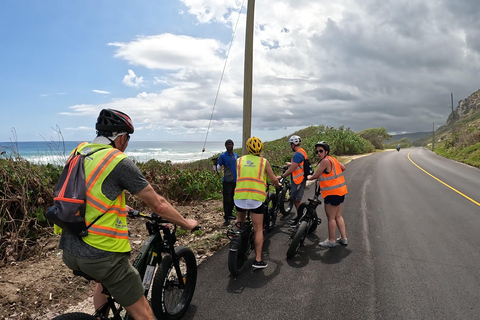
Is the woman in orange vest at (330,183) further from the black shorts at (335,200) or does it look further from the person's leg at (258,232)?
the person's leg at (258,232)

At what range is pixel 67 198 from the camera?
209 cm

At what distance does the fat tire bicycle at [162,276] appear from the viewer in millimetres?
2922

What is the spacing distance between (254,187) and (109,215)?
2.82 metres

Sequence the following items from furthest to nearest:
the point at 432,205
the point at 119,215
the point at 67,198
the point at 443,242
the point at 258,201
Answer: the point at 432,205 < the point at 443,242 < the point at 258,201 < the point at 119,215 < the point at 67,198

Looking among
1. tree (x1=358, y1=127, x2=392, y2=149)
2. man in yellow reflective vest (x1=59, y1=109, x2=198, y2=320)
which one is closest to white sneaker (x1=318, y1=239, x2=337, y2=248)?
man in yellow reflective vest (x1=59, y1=109, x2=198, y2=320)

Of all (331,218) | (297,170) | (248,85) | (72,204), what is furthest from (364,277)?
(248,85)

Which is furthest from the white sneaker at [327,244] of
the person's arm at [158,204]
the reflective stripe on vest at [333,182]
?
the person's arm at [158,204]

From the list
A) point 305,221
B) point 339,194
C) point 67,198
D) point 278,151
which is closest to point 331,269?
point 305,221

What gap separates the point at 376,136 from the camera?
6994 centimetres

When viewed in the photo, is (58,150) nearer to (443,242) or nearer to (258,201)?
(258,201)

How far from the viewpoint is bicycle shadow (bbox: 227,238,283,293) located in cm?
442

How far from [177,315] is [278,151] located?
70.7 ft

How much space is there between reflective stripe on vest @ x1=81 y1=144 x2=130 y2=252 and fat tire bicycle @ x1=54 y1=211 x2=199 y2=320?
54 cm

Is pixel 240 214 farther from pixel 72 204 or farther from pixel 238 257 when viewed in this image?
pixel 72 204
